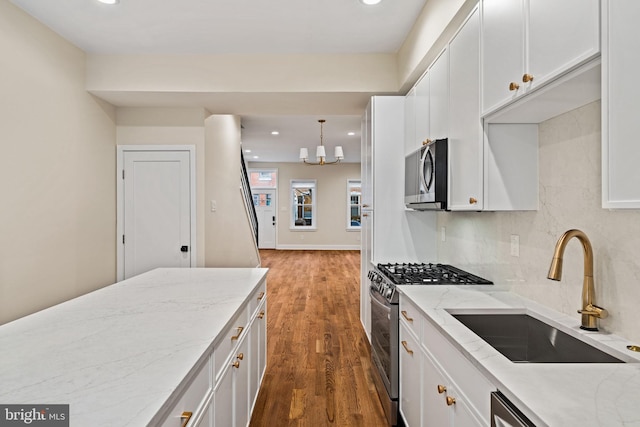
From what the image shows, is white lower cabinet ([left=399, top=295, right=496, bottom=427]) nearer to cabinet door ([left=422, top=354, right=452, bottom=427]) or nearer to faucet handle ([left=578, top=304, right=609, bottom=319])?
cabinet door ([left=422, top=354, right=452, bottom=427])

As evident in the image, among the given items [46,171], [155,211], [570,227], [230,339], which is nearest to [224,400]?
[230,339]

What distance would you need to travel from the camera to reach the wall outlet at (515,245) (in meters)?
1.88

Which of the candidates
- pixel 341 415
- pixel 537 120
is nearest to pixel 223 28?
pixel 537 120

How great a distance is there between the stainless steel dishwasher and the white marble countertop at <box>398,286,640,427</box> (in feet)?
0.10

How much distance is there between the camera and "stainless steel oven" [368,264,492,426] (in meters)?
2.17

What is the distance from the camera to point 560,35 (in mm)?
1115

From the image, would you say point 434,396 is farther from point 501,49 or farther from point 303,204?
point 303,204

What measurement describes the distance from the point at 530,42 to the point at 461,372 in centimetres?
122

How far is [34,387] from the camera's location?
3.01 ft

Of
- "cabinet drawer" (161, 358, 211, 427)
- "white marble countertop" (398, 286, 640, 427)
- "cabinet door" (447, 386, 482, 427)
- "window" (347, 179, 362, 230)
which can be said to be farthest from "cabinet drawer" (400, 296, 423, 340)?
"window" (347, 179, 362, 230)

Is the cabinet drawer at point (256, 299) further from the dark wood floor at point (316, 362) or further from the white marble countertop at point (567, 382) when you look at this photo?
the white marble countertop at point (567, 382)

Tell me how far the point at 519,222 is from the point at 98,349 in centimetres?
200

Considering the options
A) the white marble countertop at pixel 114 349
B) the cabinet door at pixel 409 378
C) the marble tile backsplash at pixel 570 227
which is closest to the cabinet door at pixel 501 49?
the marble tile backsplash at pixel 570 227

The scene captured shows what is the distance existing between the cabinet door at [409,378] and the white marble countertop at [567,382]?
439 mm
